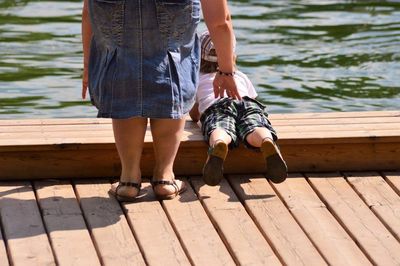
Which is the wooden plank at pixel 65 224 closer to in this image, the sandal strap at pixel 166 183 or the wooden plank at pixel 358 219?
the sandal strap at pixel 166 183

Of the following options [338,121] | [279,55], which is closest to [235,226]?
[338,121]

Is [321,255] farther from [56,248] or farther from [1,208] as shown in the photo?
[1,208]

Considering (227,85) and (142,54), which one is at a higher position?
(142,54)

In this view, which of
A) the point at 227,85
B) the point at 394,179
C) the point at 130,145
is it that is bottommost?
the point at 394,179

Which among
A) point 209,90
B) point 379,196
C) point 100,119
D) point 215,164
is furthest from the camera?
point 100,119

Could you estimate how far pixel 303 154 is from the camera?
517cm

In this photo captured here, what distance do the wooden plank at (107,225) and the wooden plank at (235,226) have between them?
350mm

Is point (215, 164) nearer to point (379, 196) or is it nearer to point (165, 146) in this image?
point (165, 146)

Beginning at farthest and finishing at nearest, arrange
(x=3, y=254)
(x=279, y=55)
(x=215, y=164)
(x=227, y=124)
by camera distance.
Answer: (x=279, y=55), (x=227, y=124), (x=215, y=164), (x=3, y=254)

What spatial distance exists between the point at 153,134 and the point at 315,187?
0.74 metres

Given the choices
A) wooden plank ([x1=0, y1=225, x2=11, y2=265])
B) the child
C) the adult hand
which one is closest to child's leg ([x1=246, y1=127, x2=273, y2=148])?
the child

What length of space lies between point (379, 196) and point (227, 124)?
2.38ft

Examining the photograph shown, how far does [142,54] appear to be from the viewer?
4543 millimetres

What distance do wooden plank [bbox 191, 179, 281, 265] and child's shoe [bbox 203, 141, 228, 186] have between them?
110 millimetres
